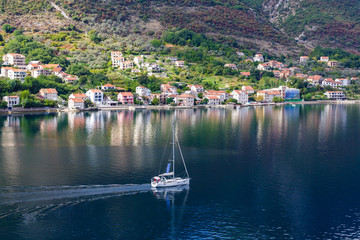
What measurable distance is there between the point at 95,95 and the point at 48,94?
8.12 metres

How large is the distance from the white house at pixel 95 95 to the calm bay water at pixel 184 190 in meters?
30.0

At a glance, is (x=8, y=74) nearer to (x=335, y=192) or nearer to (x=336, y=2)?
(x=335, y=192)

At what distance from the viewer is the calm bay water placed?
19688mm

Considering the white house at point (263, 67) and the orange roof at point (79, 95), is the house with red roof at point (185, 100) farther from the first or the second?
the white house at point (263, 67)

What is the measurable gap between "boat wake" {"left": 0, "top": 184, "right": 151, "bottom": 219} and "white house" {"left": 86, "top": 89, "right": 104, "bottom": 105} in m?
52.1

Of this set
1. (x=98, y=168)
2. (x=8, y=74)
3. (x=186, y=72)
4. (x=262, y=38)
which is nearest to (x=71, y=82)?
(x=8, y=74)

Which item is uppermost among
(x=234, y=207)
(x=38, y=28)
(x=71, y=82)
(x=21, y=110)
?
(x=38, y=28)

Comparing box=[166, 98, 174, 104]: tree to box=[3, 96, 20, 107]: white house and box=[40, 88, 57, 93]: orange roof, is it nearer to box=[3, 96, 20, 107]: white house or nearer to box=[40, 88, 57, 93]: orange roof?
box=[40, 88, 57, 93]: orange roof

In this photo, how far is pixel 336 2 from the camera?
605ft

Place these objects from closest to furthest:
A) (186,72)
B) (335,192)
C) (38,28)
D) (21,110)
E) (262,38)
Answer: (335,192), (21,110), (186,72), (38,28), (262,38)

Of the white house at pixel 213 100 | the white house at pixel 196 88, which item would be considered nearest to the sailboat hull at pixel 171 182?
the white house at pixel 213 100

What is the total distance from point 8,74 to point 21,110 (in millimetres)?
19650

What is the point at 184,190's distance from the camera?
80.9 ft

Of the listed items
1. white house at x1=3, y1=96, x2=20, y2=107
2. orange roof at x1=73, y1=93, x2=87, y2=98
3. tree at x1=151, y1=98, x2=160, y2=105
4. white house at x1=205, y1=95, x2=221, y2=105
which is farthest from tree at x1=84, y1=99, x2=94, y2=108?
white house at x1=205, y1=95, x2=221, y2=105
